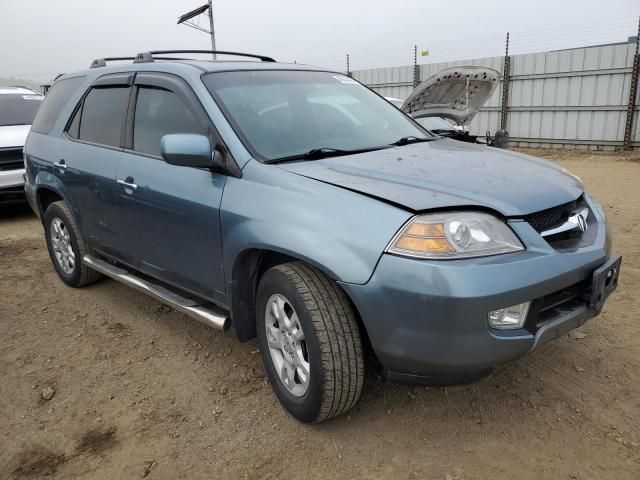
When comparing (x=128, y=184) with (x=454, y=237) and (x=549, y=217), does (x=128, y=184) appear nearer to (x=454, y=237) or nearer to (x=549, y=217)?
(x=454, y=237)

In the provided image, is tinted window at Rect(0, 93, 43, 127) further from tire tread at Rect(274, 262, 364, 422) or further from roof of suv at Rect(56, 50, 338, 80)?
tire tread at Rect(274, 262, 364, 422)

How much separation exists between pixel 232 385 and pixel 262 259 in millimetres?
786

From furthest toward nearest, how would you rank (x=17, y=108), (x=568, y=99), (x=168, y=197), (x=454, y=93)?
→ 1. (x=568, y=99)
2. (x=17, y=108)
3. (x=454, y=93)
4. (x=168, y=197)

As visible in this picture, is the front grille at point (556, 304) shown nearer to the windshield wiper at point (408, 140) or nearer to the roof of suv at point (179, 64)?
the windshield wiper at point (408, 140)

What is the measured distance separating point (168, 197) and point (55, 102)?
220 centimetres

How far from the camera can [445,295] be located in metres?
1.90

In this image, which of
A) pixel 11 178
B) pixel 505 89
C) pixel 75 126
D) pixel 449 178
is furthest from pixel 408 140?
pixel 505 89

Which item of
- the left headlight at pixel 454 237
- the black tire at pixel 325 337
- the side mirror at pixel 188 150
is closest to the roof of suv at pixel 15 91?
the side mirror at pixel 188 150

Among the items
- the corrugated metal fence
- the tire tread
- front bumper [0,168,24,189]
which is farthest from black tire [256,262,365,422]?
the corrugated metal fence

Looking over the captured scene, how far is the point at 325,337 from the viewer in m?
2.18

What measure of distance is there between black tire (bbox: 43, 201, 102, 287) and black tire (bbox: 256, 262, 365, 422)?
236 cm

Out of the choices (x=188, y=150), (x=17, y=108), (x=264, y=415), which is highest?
(x=188, y=150)

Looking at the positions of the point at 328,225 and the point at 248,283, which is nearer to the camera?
the point at 328,225

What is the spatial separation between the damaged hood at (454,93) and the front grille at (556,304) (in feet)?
16.3
